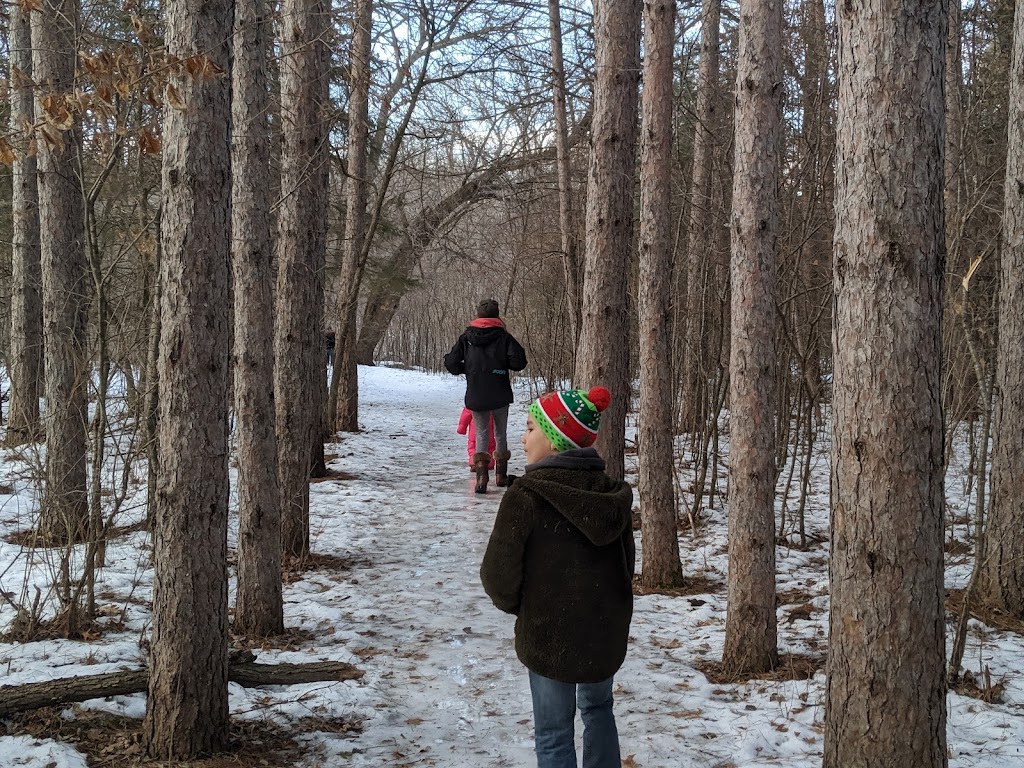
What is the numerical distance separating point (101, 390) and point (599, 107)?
417 cm

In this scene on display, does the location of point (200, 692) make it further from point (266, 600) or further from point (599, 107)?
point (599, 107)

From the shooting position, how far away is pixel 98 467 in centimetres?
493

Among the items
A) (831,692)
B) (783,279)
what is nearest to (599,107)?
(783,279)

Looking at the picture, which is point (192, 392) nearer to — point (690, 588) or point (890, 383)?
point (890, 383)

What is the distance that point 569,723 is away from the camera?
3.26m

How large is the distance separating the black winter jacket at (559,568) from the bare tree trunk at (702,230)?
18.0 feet

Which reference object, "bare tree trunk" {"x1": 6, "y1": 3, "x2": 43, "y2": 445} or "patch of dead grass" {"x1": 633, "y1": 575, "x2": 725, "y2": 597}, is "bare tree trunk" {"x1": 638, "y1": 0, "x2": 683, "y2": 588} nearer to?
"patch of dead grass" {"x1": 633, "y1": 575, "x2": 725, "y2": 597}

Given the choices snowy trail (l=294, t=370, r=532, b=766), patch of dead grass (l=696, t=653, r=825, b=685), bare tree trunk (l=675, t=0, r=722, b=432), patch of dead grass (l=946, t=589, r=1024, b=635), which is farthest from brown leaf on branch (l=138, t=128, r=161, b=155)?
bare tree trunk (l=675, t=0, r=722, b=432)

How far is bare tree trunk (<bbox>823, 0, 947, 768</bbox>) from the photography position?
9.15ft

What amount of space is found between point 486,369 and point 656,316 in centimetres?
351

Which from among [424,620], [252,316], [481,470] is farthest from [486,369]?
[252,316]

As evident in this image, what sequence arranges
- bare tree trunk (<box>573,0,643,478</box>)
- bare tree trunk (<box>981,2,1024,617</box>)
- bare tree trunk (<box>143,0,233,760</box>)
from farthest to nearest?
bare tree trunk (<box>573,0,643,478</box>) → bare tree trunk (<box>981,2,1024,617</box>) → bare tree trunk (<box>143,0,233,760</box>)

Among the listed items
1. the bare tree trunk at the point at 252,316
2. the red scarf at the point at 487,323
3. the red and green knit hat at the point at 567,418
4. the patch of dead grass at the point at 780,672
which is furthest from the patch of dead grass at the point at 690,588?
the red scarf at the point at 487,323

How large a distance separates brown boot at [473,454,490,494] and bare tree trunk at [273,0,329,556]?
292 centimetres
